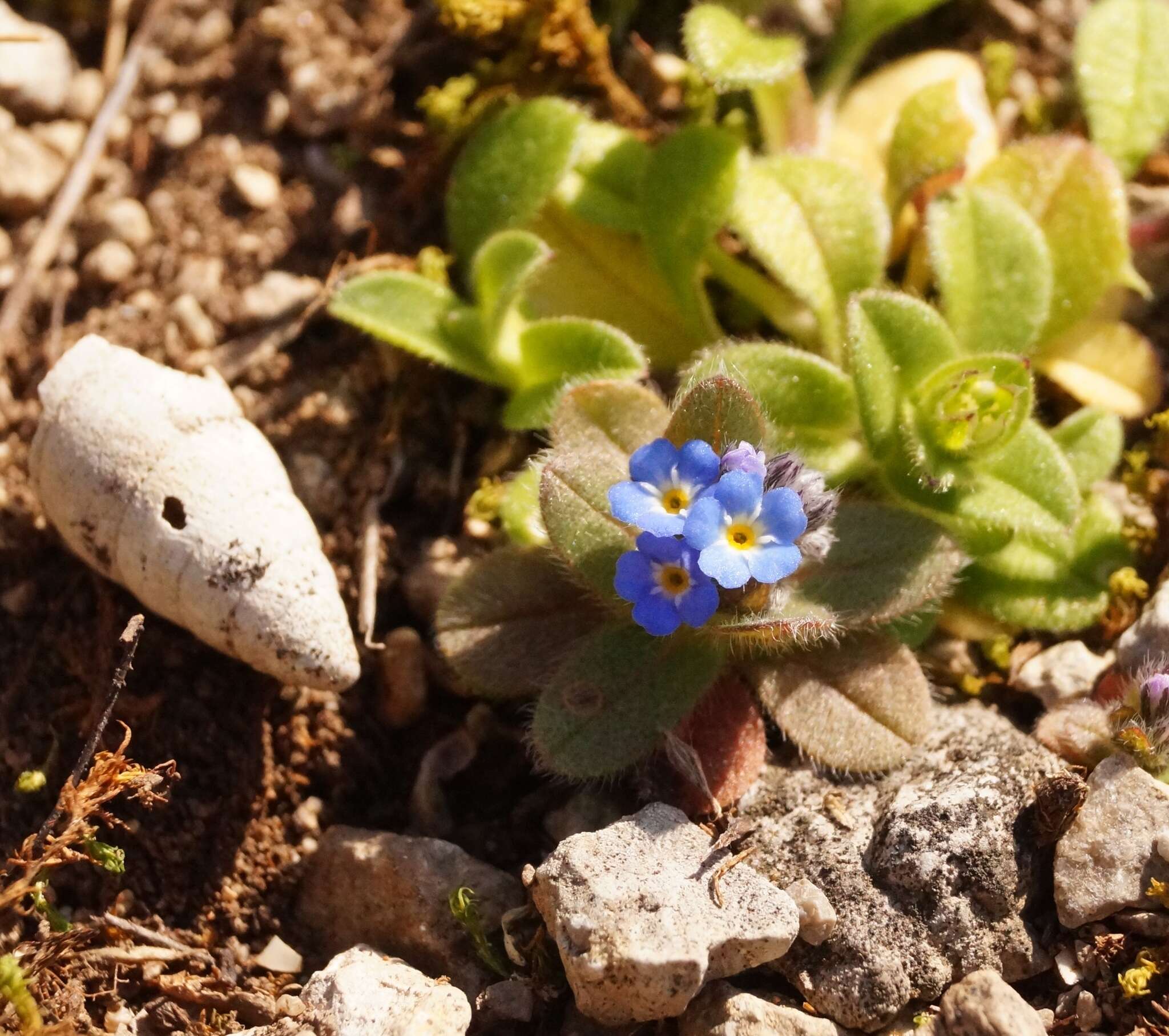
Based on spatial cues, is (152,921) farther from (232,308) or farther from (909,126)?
(909,126)

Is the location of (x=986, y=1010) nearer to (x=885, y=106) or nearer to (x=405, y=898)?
(x=405, y=898)

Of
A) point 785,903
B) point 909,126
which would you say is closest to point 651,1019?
point 785,903

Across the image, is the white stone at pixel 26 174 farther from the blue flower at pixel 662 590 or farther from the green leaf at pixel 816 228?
the blue flower at pixel 662 590

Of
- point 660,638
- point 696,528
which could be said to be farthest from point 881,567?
point 696,528

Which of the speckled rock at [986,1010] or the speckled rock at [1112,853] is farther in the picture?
the speckled rock at [1112,853]

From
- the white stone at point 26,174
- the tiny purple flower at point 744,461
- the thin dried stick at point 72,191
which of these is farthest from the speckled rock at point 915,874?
the white stone at point 26,174
